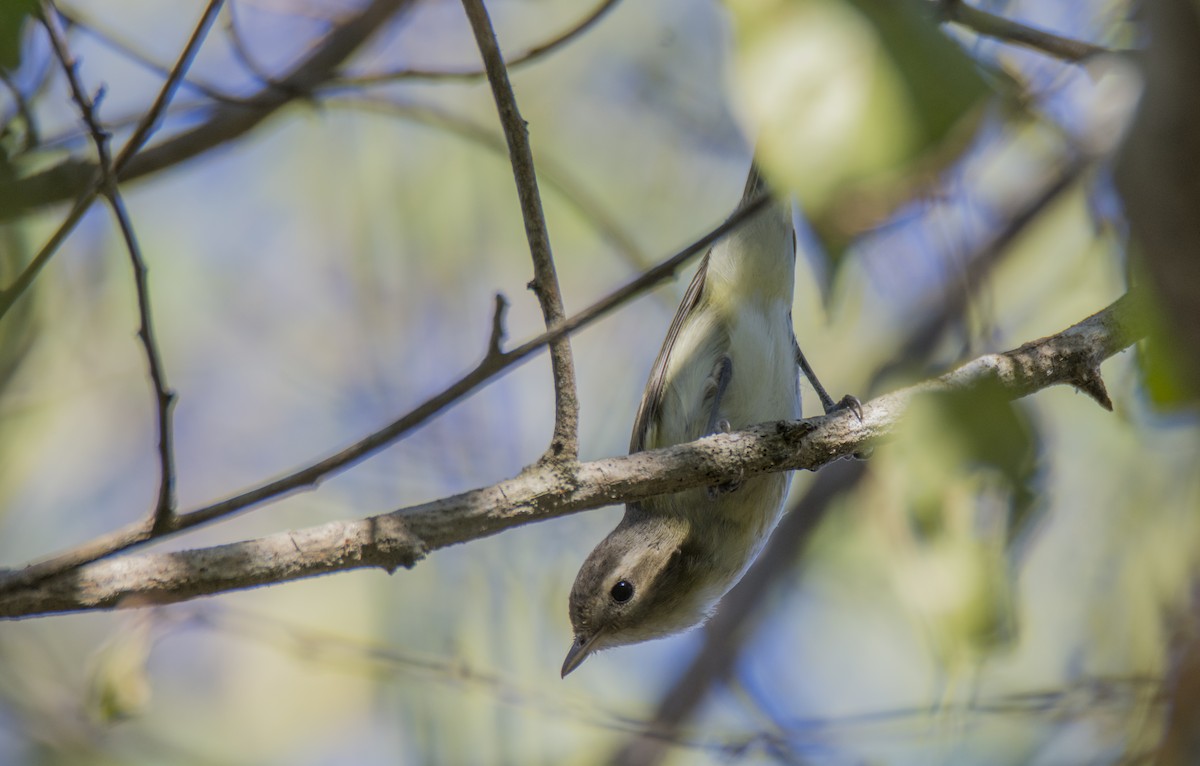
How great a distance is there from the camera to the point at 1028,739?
4746mm

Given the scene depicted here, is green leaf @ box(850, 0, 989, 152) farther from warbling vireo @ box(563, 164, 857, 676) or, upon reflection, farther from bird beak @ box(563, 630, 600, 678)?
bird beak @ box(563, 630, 600, 678)

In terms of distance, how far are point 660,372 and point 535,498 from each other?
2.18m

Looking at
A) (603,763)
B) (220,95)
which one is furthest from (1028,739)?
(220,95)

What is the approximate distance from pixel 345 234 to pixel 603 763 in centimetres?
409

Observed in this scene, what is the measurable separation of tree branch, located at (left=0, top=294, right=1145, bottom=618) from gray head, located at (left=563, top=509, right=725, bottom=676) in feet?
4.83

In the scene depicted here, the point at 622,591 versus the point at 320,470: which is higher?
the point at 622,591

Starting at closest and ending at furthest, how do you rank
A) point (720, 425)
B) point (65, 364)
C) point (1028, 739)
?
point (720, 425), point (1028, 739), point (65, 364)

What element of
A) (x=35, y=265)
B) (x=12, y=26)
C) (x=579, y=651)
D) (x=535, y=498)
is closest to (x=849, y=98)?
(x=12, y=26)

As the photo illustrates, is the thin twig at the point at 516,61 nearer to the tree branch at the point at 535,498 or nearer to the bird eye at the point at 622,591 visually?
the tree branch at the point at 535,498

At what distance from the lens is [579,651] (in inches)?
175

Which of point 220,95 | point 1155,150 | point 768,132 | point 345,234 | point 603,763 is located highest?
point 345,234

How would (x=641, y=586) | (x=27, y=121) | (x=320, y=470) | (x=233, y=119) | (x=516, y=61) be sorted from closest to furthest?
(x=320, y=470) → (x=27, y=121) → (x=516, y=61) → (x=233, y=119) → (x=641, y=586)

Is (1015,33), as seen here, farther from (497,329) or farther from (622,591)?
(622,591)

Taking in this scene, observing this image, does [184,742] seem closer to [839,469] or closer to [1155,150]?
[839,469]
